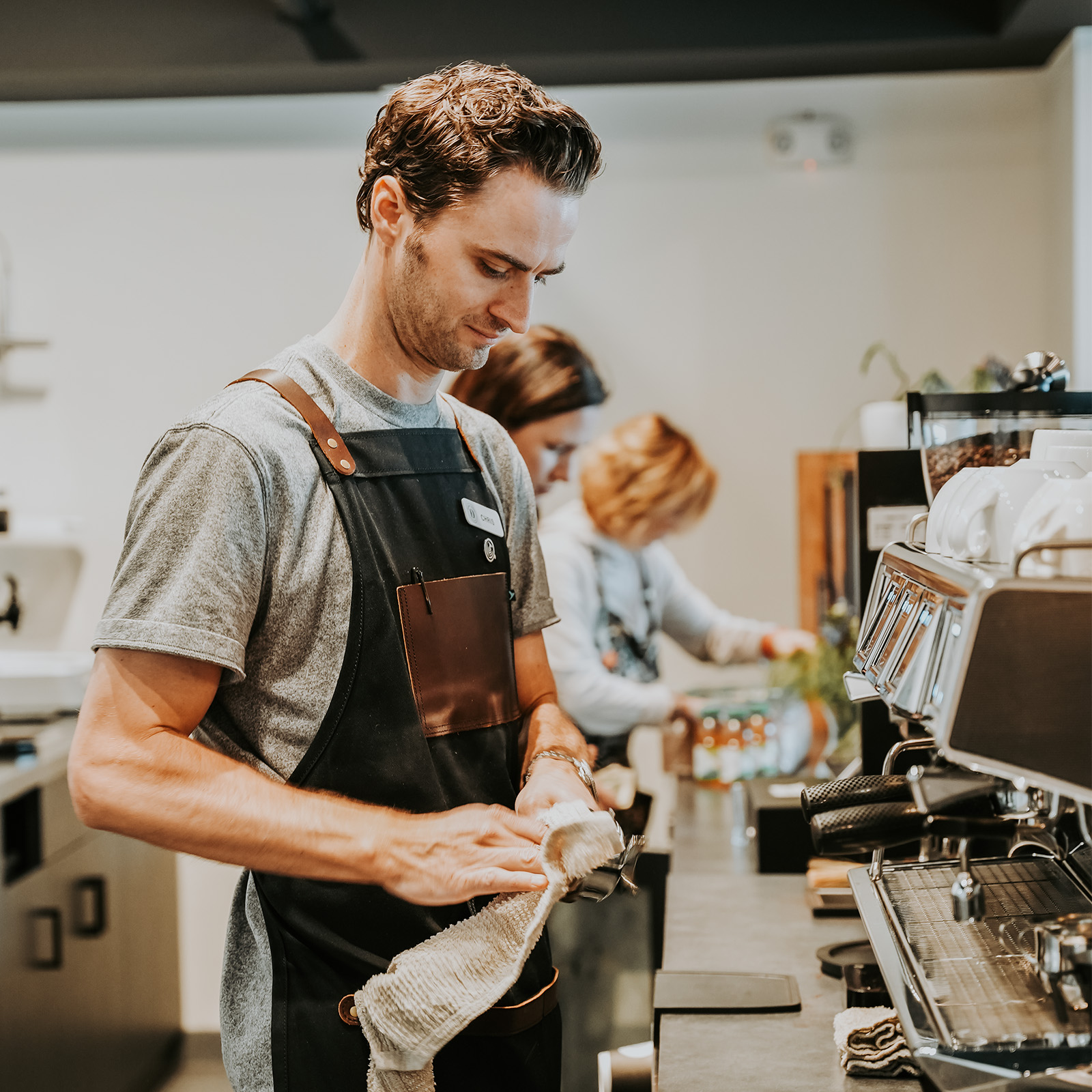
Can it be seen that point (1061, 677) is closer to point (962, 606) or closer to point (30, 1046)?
point (962, 606)

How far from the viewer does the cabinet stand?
2572 millimetres

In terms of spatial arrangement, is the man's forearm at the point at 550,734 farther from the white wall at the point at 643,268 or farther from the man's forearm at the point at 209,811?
the white wall at the point at 643,268

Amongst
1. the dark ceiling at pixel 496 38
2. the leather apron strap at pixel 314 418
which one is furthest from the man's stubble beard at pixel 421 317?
the dark ceiling at pixel 496 38

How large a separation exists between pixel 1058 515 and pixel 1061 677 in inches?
5.5

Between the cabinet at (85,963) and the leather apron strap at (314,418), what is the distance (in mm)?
1831

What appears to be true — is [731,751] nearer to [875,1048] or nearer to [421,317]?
[875,1048]

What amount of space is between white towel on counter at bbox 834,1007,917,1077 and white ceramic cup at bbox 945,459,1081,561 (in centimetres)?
53

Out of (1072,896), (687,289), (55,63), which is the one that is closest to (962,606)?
(1072,896)

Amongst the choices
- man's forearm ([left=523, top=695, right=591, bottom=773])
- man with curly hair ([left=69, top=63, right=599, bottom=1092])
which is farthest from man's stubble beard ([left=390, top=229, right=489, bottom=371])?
man's forearm ([left=523, top=695, right=591, bottom=773])

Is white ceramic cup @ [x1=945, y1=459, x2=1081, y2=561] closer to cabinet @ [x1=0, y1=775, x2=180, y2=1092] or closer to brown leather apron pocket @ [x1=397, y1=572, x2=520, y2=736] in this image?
brown leather apron pocket @ [x1=397, y1=572, x2=520, y2=736]

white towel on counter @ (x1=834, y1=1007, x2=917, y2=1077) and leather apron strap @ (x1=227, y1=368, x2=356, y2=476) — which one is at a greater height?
leather apron strap @ (x1=227, y1=368, x2=356, y2=476)

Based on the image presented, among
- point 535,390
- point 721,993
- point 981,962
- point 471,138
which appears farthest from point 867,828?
point 535,390

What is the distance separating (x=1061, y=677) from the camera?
851 millimetres

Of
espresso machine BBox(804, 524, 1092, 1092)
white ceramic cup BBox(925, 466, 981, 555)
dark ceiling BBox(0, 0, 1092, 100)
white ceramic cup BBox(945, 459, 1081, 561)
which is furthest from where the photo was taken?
dark ceiling BBox(0, 0, 1092, 100)
